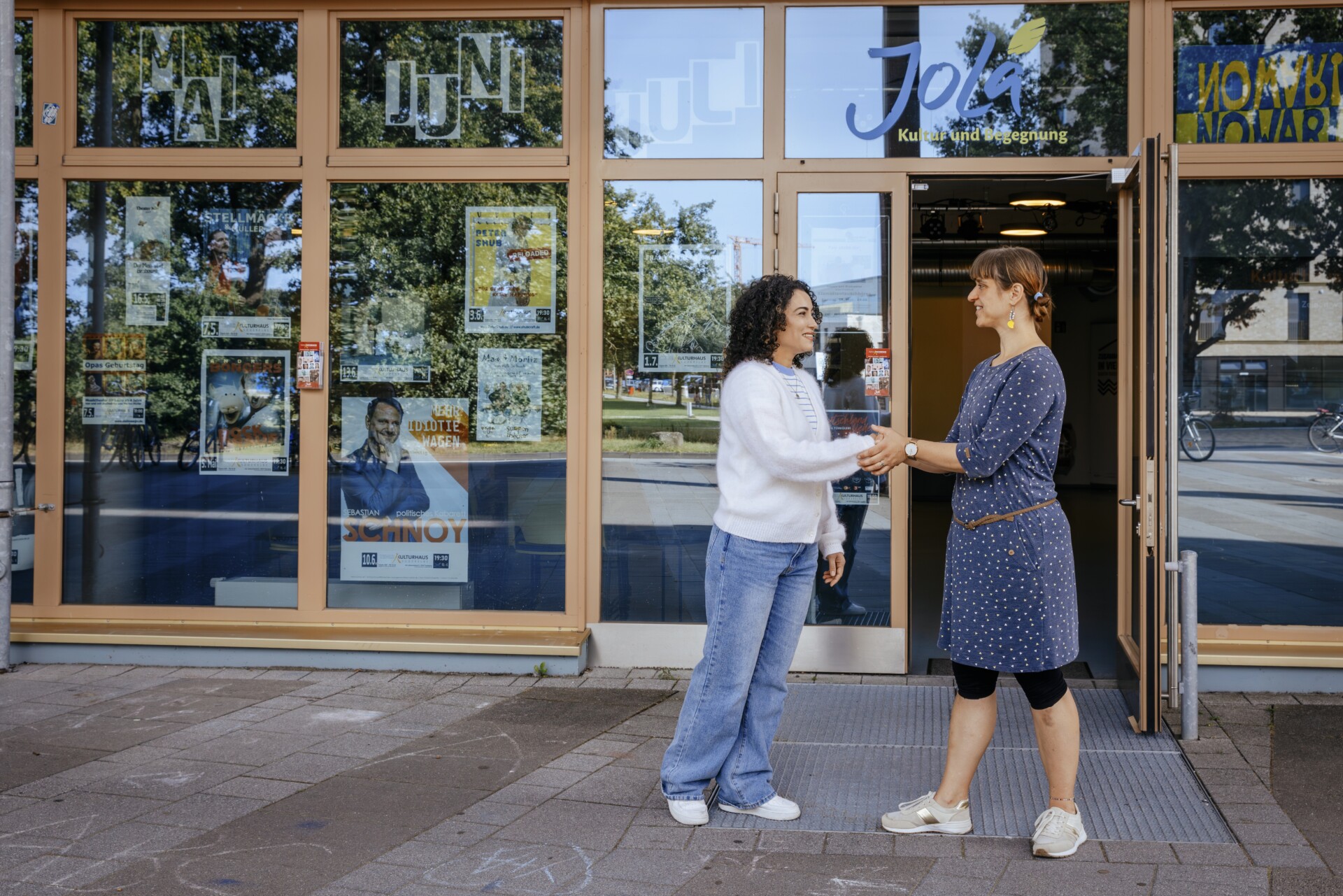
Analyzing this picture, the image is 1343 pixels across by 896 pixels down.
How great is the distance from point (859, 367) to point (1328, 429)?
2.36 metres

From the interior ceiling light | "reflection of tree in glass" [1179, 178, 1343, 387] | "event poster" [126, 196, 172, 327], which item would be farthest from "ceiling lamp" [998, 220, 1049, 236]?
"event poster" [126, 196, 172, 327]

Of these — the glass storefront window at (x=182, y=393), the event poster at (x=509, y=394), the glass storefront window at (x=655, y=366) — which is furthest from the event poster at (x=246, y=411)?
the glass storefront window at (x=655, y=366)

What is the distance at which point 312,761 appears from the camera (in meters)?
4.48

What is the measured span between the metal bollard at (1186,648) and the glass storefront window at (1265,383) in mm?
1078

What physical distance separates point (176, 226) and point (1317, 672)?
621 centimetres

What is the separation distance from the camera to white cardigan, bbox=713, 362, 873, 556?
3.63 meters

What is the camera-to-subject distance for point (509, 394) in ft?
20.5

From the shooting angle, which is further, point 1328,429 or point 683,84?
point 683,84

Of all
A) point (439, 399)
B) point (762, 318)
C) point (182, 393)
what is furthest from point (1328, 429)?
point (182, 393)

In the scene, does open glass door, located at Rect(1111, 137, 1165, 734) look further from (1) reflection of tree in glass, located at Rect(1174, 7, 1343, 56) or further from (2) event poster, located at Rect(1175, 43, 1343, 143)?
(1) reflection of tree in glass, located at Rect(1174, 7, 1343, 56)

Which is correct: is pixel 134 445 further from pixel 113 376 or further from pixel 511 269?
pixel 511 269

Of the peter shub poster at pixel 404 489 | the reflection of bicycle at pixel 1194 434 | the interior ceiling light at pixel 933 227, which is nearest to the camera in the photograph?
the reflection of bicycle at pixel 1194 434

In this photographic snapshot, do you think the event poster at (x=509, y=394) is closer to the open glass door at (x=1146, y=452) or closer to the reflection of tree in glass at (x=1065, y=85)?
the reflection of tree in glass at (x=1065, y=85)

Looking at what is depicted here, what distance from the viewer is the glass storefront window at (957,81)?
19.1 feet
